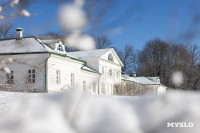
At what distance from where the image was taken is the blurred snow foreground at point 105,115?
2.34 meters

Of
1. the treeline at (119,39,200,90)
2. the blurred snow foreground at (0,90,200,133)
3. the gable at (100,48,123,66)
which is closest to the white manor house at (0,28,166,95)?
the gable at (100,48,123,66)

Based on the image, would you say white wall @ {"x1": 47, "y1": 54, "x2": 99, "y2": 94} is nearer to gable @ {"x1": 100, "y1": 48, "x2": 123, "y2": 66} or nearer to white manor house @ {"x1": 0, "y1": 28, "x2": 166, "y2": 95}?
white manor house @ {"x1": 0, "y1": 28, "x2": 166, "y2": 95}

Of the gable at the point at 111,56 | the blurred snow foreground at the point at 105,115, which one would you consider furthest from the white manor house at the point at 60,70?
the blurred snow foreground at the point at 105,115

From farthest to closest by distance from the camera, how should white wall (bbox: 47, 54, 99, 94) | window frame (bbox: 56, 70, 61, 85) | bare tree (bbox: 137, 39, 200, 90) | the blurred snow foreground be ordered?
window frame (bbox: 56, 70, 61, 85)
white wall (bbox: 47, 54, 99, 94)
the blurred snow foreground
bare tree (bbox: 137, 39, 200, 90)

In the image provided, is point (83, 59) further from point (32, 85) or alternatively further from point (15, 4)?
point (15, 4)

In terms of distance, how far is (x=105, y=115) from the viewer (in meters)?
2.44

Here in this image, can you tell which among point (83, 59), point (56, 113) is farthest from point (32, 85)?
point (56, 113)

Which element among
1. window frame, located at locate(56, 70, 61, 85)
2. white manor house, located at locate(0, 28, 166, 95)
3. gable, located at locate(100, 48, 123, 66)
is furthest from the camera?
gable, located at locate(100, 48, 123, 66)

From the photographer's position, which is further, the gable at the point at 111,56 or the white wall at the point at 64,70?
the gable at the point at 111,56

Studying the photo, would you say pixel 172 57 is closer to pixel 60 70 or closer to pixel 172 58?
pixel 172 58

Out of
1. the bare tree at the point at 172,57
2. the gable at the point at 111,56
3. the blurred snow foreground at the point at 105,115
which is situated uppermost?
the gable at the point at 111,56

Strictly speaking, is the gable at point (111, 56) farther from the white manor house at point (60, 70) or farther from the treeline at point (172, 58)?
the treeline at point (172, 58)

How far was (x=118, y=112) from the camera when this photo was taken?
2422 mm

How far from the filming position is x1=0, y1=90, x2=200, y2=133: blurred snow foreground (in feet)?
7.68
